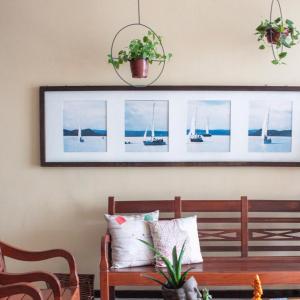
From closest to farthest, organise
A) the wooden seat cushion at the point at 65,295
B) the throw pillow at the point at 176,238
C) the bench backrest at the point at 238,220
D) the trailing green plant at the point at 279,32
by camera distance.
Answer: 1. the wooden seat cushion at the point at 65,295
2. the throw pillow at the point at 176,238
3. the trailing green plant at the point at 279,32
4. the bench backrest at the point at 238,220

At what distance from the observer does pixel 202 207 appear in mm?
3486

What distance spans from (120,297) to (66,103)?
161 centimetres

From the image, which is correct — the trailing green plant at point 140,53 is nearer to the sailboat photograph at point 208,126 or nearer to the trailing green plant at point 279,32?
the sailboat photograph at point 208,126

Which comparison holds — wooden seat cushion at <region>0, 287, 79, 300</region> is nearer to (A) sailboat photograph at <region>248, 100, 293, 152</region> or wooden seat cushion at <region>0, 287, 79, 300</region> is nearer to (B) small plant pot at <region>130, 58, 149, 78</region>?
(B) small plant pot at <region>130, 58, 149, 78</region>

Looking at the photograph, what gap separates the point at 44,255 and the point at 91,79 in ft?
4.76

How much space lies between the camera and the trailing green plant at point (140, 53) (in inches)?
130

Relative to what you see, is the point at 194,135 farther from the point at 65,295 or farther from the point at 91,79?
the point at 65,295

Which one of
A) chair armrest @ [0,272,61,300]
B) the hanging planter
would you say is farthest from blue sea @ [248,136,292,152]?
chair armrest @ [0,272,61,300]

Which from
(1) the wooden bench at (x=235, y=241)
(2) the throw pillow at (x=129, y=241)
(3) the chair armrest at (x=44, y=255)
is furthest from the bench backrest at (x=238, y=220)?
(3) the chair armrest at (x=44, y=255)

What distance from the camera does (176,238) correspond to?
3195 millimetres

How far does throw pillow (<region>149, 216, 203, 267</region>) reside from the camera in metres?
3.16

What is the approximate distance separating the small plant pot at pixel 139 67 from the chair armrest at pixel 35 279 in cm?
159

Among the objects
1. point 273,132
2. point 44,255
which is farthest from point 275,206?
point 44,255

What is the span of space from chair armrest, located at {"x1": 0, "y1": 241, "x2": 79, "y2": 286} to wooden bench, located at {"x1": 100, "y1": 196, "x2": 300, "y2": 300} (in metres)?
0.27
